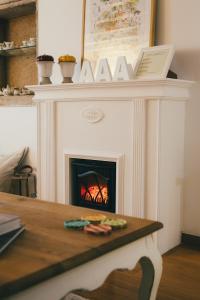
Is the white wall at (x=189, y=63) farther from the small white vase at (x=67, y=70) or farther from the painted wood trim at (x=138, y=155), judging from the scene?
the small white vase at (x=67, y=70)

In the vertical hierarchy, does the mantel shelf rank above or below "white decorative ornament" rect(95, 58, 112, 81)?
below

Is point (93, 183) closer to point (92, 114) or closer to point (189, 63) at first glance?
point (92, 114)

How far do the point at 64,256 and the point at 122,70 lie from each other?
205 centimetres

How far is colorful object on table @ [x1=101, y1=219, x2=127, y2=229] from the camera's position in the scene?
5.03 ft

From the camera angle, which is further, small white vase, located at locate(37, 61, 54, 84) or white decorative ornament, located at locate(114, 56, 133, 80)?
small white vase, located at locate(37, 61, 54, 84)

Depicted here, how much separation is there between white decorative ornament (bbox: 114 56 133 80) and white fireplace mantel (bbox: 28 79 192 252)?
105mm

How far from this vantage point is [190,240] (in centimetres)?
316

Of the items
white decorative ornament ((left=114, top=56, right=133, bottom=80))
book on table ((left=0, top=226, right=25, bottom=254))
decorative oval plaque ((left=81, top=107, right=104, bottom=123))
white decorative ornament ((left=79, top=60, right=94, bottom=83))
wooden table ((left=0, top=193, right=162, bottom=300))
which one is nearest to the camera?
wooden table ((left=0, top=193, right=162, bottom=300))

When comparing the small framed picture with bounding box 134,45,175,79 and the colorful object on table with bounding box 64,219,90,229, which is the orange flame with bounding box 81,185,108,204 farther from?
the colorful object on table with bounding box 64,219,90,229

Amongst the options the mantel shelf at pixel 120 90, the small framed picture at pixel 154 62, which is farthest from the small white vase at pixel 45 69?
the small framed picture at pixel 154 62

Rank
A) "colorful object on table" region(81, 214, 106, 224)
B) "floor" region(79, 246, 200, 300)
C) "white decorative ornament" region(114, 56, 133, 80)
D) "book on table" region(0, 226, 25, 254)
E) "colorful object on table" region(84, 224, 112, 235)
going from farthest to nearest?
"white decorative ornament" region(114, 56, 133, 80), "floor" region(79, 246, 200, 300), "colorful object on table" region(81, 214, 106, 224), "colorful object on table" region(84, 224, 112, 235), "book on table" region(0, 226, 25, 254)

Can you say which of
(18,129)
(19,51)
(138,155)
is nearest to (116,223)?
(138,155)

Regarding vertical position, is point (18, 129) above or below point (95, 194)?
above

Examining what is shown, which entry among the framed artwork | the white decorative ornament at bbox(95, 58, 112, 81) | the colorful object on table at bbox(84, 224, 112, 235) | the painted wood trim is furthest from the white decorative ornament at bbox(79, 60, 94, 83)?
the colorful object on table at bbox(84, 224, 112, 235)
